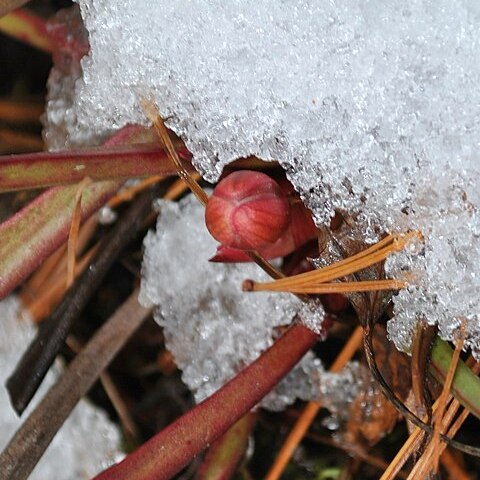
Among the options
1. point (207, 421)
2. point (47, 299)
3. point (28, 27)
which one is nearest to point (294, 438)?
point (207, 421)

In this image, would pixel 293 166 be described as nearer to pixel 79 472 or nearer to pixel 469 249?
pixel 469 249

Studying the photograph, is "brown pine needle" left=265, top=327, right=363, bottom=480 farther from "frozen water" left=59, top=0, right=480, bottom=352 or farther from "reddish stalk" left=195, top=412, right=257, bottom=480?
"frozen water" left=59, top=0, right=480, bottom=352

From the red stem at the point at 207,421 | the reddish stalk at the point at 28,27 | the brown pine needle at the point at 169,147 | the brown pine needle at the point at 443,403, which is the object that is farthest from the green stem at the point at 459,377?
the reddish stalk at the point at 28,27

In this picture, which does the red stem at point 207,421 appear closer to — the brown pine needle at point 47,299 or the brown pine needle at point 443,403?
the brown pine needle at point 443,403

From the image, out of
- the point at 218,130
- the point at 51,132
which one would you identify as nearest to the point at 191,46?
the point at 218,130

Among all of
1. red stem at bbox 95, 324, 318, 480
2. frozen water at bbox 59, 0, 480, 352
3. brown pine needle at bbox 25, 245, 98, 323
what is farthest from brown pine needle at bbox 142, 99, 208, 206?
brown pine needle at bbox 25, 245, 98, 323

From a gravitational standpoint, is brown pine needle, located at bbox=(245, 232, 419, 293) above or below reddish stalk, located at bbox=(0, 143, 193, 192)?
below

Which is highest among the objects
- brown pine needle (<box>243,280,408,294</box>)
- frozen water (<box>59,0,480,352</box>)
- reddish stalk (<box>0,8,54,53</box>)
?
frozen water (<box>59,0,480,352</box>)
